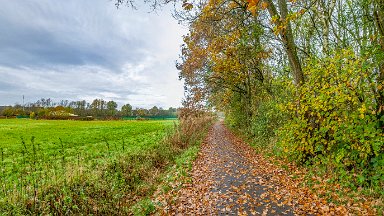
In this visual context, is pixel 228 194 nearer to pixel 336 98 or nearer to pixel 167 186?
pixel 167 186

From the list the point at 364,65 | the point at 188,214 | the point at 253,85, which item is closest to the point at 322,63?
the point at 364,65

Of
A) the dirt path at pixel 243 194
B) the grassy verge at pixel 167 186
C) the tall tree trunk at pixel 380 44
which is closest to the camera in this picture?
the dirt path at pixel 243 194

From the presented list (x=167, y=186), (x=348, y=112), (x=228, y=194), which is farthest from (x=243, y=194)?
(x=348, y=112)

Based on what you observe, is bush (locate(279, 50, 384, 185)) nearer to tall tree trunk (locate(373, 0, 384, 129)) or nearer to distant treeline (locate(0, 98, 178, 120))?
tall tree trunk (locate(373, 0, 384, 129))

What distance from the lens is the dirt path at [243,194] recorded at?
6.03 m

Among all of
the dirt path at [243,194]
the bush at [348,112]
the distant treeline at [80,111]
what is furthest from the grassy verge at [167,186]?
the distant treeline at [80,111]

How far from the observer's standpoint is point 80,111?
9925 cm

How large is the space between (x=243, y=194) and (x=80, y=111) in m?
102

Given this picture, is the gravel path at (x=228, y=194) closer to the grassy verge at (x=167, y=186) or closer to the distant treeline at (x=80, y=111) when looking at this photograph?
the grassy verge at (x=167, y=186)

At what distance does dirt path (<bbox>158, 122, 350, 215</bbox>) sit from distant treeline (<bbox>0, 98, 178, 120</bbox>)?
8363 cm

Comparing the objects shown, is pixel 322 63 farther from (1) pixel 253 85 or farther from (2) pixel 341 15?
(1) pixel 253 85

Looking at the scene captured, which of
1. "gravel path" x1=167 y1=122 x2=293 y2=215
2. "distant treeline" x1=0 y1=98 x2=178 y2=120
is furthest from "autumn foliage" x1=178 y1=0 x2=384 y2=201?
"distant treeline" x1=0 y1=98 x2=178 y2=120

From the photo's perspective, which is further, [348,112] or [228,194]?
[228,194]

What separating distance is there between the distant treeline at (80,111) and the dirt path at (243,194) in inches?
3292
